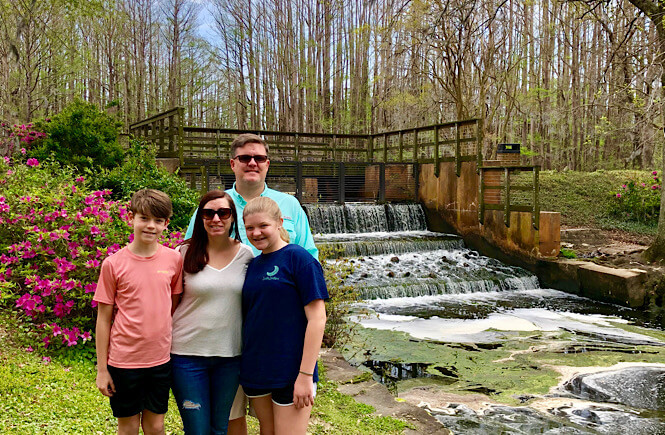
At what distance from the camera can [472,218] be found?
13.0 meters

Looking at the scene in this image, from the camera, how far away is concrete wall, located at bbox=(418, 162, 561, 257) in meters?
11.2

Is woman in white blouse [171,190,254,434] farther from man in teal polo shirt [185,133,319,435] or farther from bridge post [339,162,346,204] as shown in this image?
bridge post [339,162,346,204]

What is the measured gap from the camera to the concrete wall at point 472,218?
1118cm

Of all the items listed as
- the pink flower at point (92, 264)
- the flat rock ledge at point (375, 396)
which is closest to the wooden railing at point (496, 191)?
the flat rock ledge at point (375, 396)

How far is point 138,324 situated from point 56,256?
3032mm

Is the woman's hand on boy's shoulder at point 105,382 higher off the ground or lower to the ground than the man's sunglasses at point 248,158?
lower

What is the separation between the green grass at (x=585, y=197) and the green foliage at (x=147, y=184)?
10896 mm

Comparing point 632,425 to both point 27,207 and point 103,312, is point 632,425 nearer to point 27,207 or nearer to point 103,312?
point 103,312

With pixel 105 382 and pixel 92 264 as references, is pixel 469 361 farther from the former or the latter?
pixel 105 382

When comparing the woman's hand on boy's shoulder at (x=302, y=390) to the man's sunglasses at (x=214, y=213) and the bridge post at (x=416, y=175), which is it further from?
the bridge post at (x=416, y=175)

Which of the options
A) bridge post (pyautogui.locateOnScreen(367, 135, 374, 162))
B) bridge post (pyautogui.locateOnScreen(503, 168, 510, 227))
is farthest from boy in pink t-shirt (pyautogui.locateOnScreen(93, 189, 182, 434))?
bridge post (pyautogui.locateOnScreen(367, 135, 374, 162))

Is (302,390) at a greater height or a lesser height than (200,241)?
lesser

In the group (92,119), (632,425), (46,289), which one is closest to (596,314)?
(632,425)

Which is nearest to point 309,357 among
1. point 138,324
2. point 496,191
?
point 138,324
